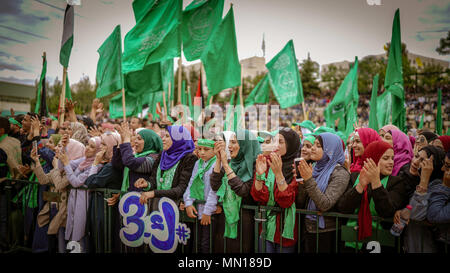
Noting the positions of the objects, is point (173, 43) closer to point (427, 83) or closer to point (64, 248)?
point (64, 248)

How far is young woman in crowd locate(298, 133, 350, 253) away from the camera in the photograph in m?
2.61

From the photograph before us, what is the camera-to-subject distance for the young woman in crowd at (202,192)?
3.19m

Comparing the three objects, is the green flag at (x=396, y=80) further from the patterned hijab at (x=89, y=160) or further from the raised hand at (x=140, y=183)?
the patterned hijab at (x=89, y=160)

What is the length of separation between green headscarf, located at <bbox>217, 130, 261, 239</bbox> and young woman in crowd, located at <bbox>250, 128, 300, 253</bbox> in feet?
0.66

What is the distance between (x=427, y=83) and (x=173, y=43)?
20.3m

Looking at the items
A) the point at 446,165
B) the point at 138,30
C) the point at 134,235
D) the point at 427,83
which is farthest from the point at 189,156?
the point at 427,83

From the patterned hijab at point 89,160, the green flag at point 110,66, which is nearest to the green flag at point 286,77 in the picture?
the green flag at point 110,66

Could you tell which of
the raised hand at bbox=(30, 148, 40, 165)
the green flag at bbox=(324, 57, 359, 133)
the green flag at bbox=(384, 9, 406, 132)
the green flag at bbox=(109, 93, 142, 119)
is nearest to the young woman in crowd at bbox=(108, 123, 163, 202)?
the raised hand at bbox=(30, 148, 40, 165)

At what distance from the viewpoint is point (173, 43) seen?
547 centimetres

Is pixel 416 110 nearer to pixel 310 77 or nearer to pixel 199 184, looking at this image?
pixel 310 77

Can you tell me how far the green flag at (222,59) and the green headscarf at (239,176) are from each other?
105 inches

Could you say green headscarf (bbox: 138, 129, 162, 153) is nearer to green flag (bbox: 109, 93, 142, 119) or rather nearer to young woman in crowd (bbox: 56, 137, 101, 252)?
young woman in crowd (bbox: 56, 137, 101, 252)

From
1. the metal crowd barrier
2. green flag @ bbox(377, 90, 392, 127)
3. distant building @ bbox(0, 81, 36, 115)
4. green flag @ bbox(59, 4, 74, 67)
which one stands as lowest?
the metal crowd barrier

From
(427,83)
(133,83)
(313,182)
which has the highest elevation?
(427,83)
